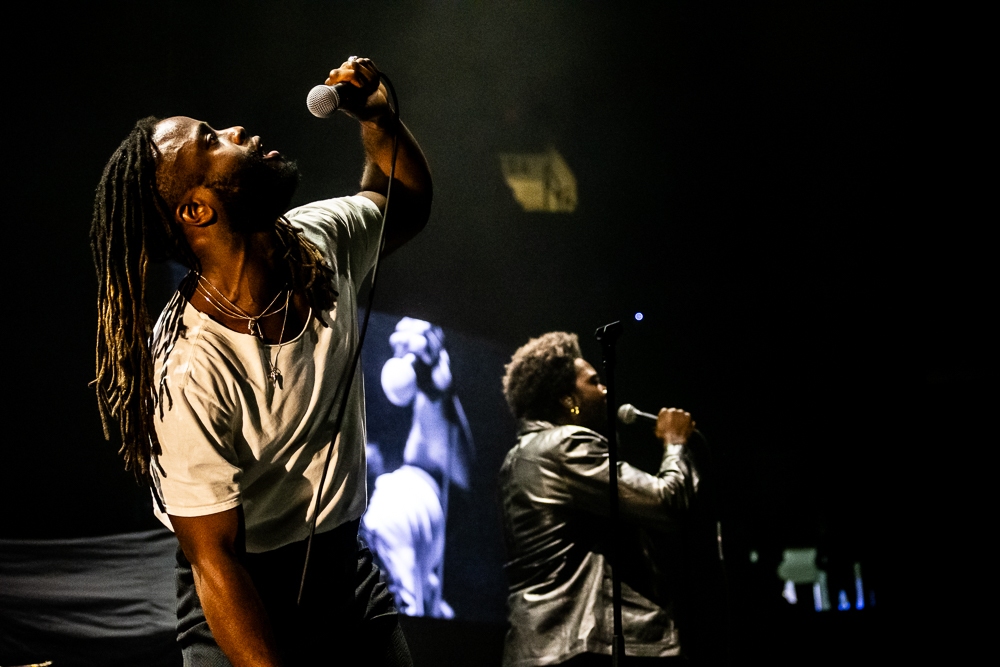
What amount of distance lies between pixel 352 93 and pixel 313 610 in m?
0.95

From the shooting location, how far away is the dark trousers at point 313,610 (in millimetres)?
1408

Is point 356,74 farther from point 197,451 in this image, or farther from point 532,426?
point 532,426

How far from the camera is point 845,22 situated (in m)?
4.57

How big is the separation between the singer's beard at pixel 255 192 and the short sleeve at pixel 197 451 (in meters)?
0.29

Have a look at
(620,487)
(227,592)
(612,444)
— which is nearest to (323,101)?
(227,592)

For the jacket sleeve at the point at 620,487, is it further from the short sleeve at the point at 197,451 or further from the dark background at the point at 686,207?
the short sleeve at the point at 197,451

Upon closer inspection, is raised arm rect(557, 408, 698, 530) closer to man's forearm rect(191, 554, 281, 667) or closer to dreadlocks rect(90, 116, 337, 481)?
dreadlocks rect(90, 116, 337, 481)

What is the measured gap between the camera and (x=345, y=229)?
1.68m

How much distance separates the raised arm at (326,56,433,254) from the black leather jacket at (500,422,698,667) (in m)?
1.50

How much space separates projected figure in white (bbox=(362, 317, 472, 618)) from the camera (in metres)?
4.25

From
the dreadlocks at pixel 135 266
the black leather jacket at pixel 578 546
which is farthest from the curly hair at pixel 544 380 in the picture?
the dreadlocks at pixel 135 266

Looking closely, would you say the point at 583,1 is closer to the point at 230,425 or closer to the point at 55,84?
the point at 55,84

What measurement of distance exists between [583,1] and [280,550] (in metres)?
4.07

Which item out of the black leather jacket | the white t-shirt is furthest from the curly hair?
the white t-shirt
